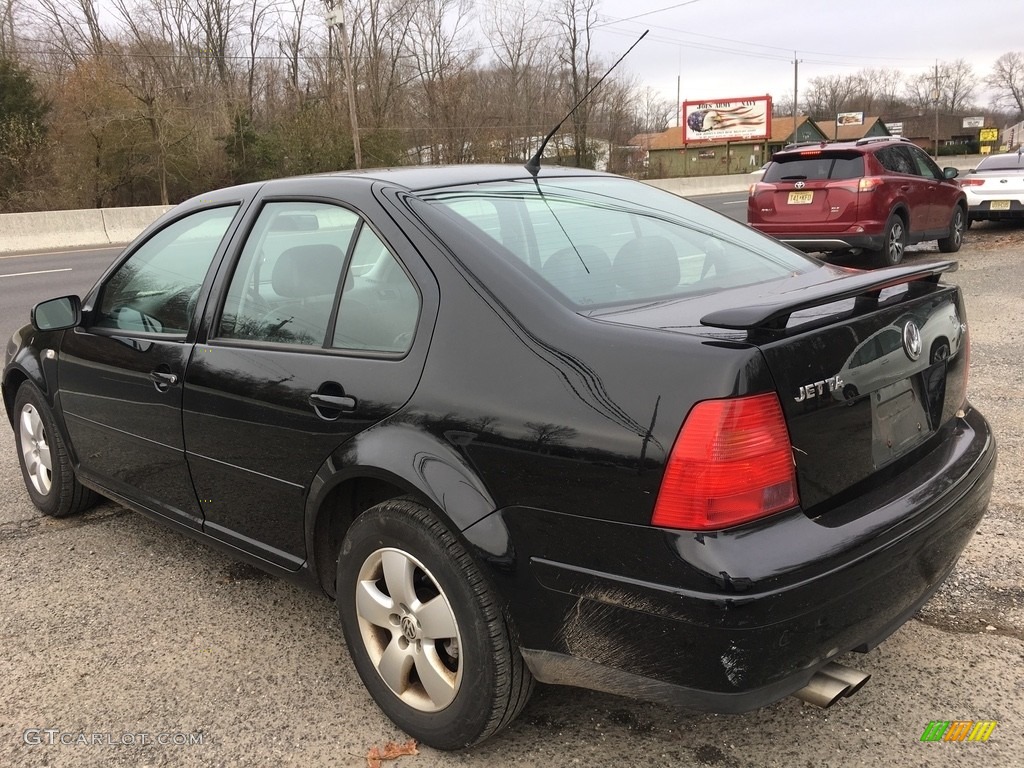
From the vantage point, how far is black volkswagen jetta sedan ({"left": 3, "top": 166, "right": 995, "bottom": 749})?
1850 mm

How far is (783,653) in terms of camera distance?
185 centimetres

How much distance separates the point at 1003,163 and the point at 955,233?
308 centimetres

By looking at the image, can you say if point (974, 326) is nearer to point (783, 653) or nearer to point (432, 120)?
point (783, 653)

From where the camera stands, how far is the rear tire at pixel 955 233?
508 inches

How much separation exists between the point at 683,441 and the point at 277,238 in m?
1.74

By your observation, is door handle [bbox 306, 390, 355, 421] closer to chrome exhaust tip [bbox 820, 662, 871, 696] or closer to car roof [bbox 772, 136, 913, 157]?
chrome exhaust tip [bbox 820, 662, 871, 696]

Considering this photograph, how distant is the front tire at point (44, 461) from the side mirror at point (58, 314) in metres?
0.51

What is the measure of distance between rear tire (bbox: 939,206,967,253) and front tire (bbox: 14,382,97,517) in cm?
1271

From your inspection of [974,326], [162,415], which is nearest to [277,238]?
[162,415]

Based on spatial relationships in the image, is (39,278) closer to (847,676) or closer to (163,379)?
(163,379)

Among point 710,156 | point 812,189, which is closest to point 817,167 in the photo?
point 812,189

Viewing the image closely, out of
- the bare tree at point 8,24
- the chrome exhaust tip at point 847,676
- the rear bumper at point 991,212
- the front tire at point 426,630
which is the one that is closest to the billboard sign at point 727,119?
the bare tree at point 8,24

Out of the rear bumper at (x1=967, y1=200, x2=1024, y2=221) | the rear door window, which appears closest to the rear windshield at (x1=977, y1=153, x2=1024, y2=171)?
the rear bumper at (x1=967, y1=200, x2=1024, y2=221)

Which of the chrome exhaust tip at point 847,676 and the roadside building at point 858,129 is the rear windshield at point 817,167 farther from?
the roadside building at point 858,129
